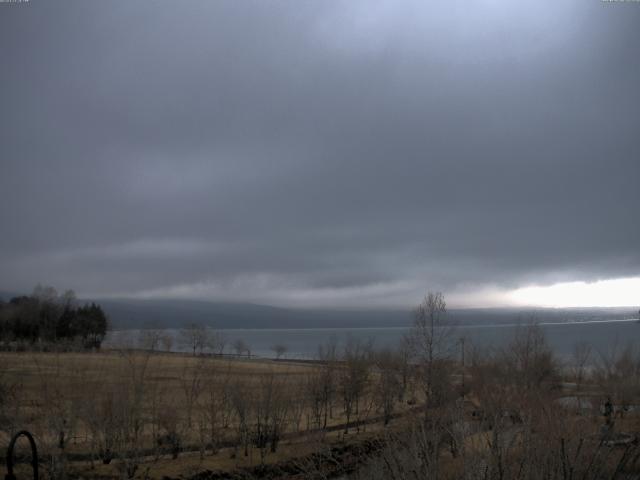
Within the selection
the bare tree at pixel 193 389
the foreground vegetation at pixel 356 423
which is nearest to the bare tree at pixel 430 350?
the foreground vegetation at pixel 356 423

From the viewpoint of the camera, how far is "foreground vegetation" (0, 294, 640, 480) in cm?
1254

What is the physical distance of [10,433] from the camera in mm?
26594

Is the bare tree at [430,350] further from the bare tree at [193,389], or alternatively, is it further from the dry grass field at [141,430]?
the bare tree at [193,389]

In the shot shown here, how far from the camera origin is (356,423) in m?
44.4

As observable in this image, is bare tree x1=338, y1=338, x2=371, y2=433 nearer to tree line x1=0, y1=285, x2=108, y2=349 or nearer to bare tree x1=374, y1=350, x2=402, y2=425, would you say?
bare tree x1=374, y1=350, x2=402, y2=425

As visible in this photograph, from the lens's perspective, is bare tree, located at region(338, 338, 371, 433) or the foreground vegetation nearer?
the foreground vegetation

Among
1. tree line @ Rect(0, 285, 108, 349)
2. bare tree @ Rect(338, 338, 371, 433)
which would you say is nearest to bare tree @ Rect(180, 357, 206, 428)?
bare tree @ Rect(338, 338, 371, 433)

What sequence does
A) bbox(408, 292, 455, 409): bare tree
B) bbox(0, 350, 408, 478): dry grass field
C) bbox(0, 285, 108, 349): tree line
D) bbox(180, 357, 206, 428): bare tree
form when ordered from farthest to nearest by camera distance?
bbox(0, 285, 108, 349): tree line → bbox(408, 292, 455, 409): bare tree → bbox(180, 357, 206, 428): bare tree → bbox(0, 350, 408, 478): dry grass field

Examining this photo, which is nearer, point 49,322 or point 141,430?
point 141,430

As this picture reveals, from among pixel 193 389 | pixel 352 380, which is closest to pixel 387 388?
pixel 352 380

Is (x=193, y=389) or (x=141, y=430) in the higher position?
(x=193, y=389)

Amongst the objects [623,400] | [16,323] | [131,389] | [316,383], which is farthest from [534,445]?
[16,323]

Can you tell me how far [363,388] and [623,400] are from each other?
19.4m

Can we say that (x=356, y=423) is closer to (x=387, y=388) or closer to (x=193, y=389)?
(x=387, y=388)
